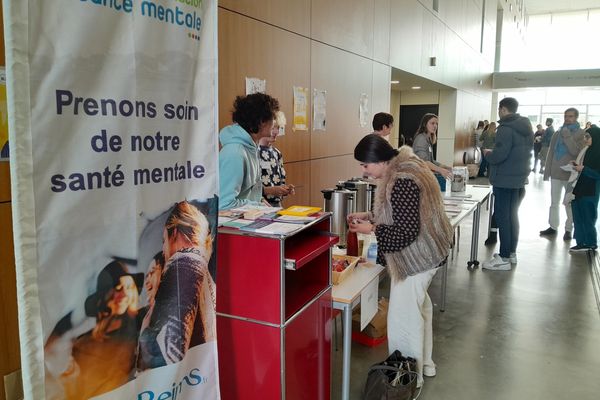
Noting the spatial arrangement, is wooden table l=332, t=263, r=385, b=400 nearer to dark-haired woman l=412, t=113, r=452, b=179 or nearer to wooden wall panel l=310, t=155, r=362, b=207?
wooden wall panel l=310, t=155, r=362, b=207

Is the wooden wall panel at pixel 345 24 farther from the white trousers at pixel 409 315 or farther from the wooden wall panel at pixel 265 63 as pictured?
the white trousers at pixel 409 315

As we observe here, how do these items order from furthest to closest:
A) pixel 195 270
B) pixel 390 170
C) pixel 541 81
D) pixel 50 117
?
pixel 541 81
pixel 390 170
pixel 195 270
pixel 50 117

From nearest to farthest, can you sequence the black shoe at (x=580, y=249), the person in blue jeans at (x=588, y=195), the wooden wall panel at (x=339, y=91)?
the wooden wall panel at (x=339, y=91) < the person in blue jeans at (x=588, y=195) < the black shoe at (x=580, y=249)

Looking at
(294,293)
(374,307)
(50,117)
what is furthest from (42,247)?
(374,307)

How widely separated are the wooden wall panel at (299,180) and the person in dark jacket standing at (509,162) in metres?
1.81

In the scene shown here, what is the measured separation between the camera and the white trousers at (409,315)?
2.24 meters

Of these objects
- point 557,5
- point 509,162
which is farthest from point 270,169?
point 557,5

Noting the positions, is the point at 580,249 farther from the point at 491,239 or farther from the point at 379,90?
the point at 379,90

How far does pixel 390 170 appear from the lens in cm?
210

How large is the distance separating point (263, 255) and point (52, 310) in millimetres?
711

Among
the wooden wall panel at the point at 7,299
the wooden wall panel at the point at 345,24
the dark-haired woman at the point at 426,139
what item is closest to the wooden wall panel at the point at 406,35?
the wooden wall panel at the point at 345,24

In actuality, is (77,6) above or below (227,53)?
below

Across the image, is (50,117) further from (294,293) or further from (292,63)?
(292,63)

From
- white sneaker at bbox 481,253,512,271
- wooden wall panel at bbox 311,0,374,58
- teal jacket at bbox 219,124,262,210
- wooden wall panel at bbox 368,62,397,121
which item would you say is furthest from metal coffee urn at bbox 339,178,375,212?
wooden wall panel at bbox 368,62,397,121
